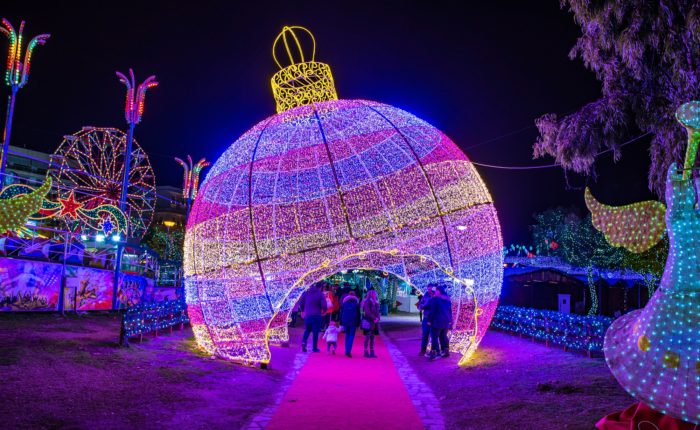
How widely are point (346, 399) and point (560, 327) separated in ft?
24.1

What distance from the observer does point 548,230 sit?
50750 millimetres

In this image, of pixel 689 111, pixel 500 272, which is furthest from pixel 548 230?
pixel 689 111

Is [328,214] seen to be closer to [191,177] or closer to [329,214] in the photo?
[329,214]

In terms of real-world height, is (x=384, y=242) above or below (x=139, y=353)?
above

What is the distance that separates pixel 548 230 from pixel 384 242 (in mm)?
43766

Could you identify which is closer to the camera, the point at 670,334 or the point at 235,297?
the point at 670,334

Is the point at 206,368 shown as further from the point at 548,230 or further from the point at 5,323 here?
the point at 548,230

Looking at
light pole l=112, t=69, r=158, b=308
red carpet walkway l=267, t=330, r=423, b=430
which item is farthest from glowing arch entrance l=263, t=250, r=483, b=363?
light pole l=112, t=69, r=158, b=308

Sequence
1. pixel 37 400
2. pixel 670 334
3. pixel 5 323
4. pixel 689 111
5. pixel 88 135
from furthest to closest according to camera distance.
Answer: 1. pixel 88 135
2. pixel 5 323
3. pixel 37 400
4. pixel 689 111
5. pixel 670 334

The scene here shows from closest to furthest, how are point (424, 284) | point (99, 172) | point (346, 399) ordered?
1. point (346, 399)
2. point (424, 284)
3. point (99, 172)

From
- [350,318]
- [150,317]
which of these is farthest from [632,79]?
[150,317]

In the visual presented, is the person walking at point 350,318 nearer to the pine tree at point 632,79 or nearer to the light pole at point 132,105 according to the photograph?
the pine tree at point 632,79

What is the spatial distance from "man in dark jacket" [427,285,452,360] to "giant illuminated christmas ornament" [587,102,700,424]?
7.15 m

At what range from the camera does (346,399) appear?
7.74 meters
